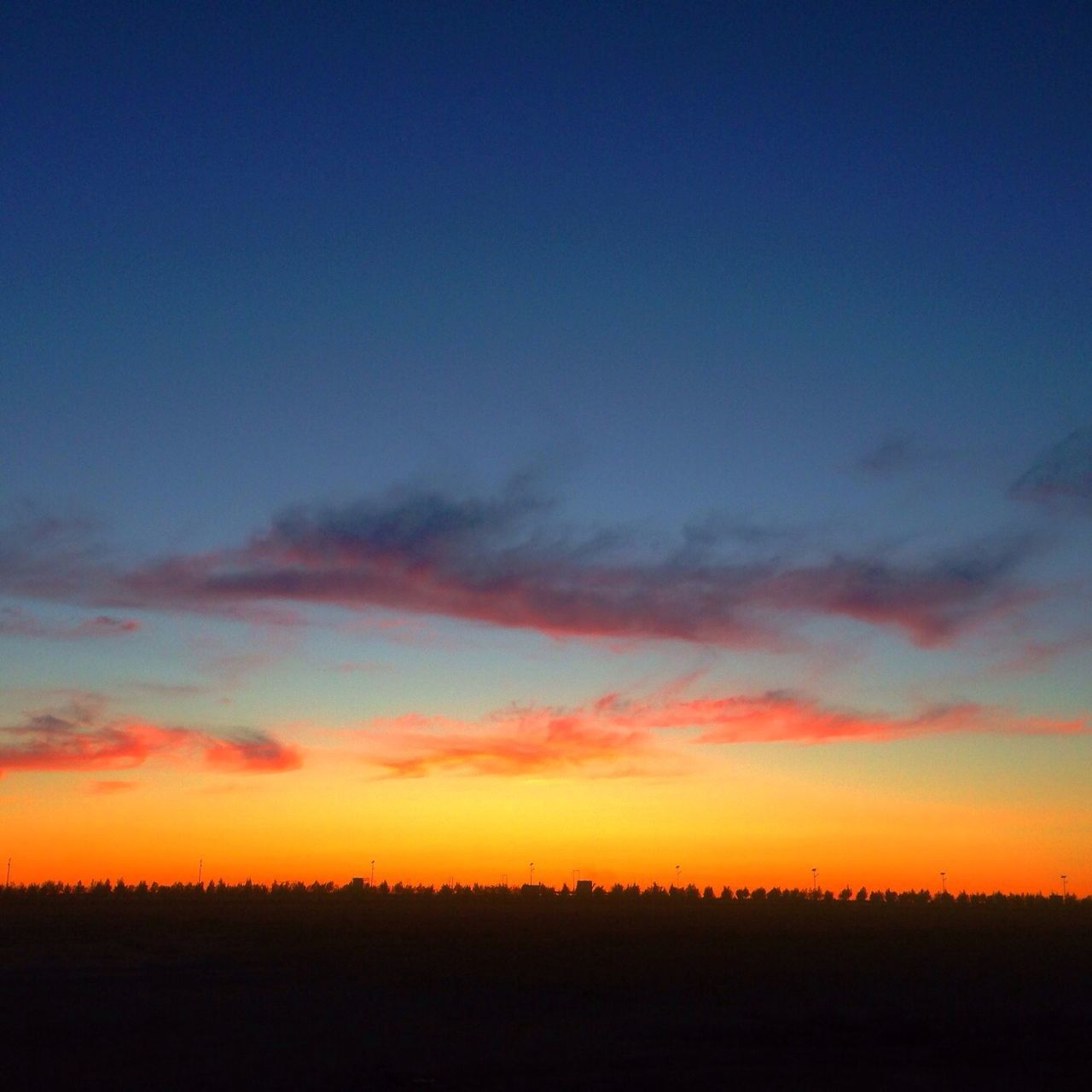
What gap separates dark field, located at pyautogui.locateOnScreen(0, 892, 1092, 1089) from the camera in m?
27.8

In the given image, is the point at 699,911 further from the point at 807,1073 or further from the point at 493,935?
the point at 807,1073

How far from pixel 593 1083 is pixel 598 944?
120 ft

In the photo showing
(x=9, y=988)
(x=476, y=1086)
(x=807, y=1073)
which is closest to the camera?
(x=476, y=1086)

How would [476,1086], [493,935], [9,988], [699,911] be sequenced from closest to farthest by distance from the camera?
[476,1086]
[9,988]
[493,935]
[699,911]

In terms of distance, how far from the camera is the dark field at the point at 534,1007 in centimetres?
2778

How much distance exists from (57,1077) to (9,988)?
1789cm

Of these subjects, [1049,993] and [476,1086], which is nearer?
[476,1086]

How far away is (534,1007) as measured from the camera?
38.5 meters

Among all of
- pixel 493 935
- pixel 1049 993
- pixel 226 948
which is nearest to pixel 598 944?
pixel 493 935

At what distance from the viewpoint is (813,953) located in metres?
58.0

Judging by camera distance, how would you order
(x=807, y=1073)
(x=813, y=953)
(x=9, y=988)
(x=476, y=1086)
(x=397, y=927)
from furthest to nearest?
1. (x=397, y=927)
2. (x=813, y=953)
3. (x=9, y=988)
4. (x=807, y=1073)
5. (x=476, y=1086)

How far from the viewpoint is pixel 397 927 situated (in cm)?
7481

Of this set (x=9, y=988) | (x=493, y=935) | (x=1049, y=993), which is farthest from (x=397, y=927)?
(x=1049, y=993)

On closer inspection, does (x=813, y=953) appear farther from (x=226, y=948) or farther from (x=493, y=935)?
(x=226, y=948)
